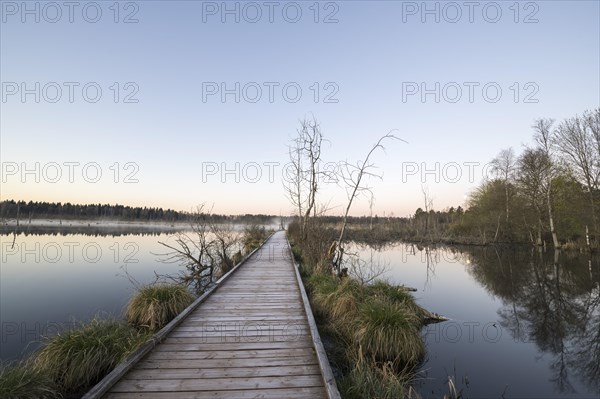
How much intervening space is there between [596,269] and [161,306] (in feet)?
63.0

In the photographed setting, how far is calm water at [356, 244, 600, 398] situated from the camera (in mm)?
5082

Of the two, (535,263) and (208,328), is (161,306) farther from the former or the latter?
(535,263)

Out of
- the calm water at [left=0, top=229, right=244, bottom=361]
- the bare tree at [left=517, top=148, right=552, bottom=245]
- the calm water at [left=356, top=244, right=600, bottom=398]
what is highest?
the bare tree at [left=517, top=148, right=552, bottom=245]

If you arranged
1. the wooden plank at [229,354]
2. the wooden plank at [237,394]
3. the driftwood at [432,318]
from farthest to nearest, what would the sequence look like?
1. the driftwood at [432,318]
2. the wooden plank at [229,354]
3. the wooden plank at [237,394]

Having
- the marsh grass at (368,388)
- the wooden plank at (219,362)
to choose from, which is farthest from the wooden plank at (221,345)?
the marsh grass at (368,388)

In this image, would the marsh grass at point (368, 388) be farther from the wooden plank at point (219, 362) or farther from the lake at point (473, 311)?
the lake at point (473, 311)

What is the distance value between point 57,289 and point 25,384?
10.1 m

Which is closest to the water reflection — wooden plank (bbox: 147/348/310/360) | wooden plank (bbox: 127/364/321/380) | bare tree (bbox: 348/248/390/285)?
wooden plank (bbox: 147/348/310/360)

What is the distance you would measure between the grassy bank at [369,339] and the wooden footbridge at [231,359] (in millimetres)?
607

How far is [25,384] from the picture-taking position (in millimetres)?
3064

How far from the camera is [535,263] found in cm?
1703

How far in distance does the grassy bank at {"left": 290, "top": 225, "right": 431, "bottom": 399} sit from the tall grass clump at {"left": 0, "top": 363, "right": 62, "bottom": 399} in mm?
3241

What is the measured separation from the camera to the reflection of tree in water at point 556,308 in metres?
5.92

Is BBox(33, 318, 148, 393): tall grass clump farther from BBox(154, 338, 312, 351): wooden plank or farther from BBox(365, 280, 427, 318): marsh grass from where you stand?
BBox(365, 280, 427, 318): marsh grass
